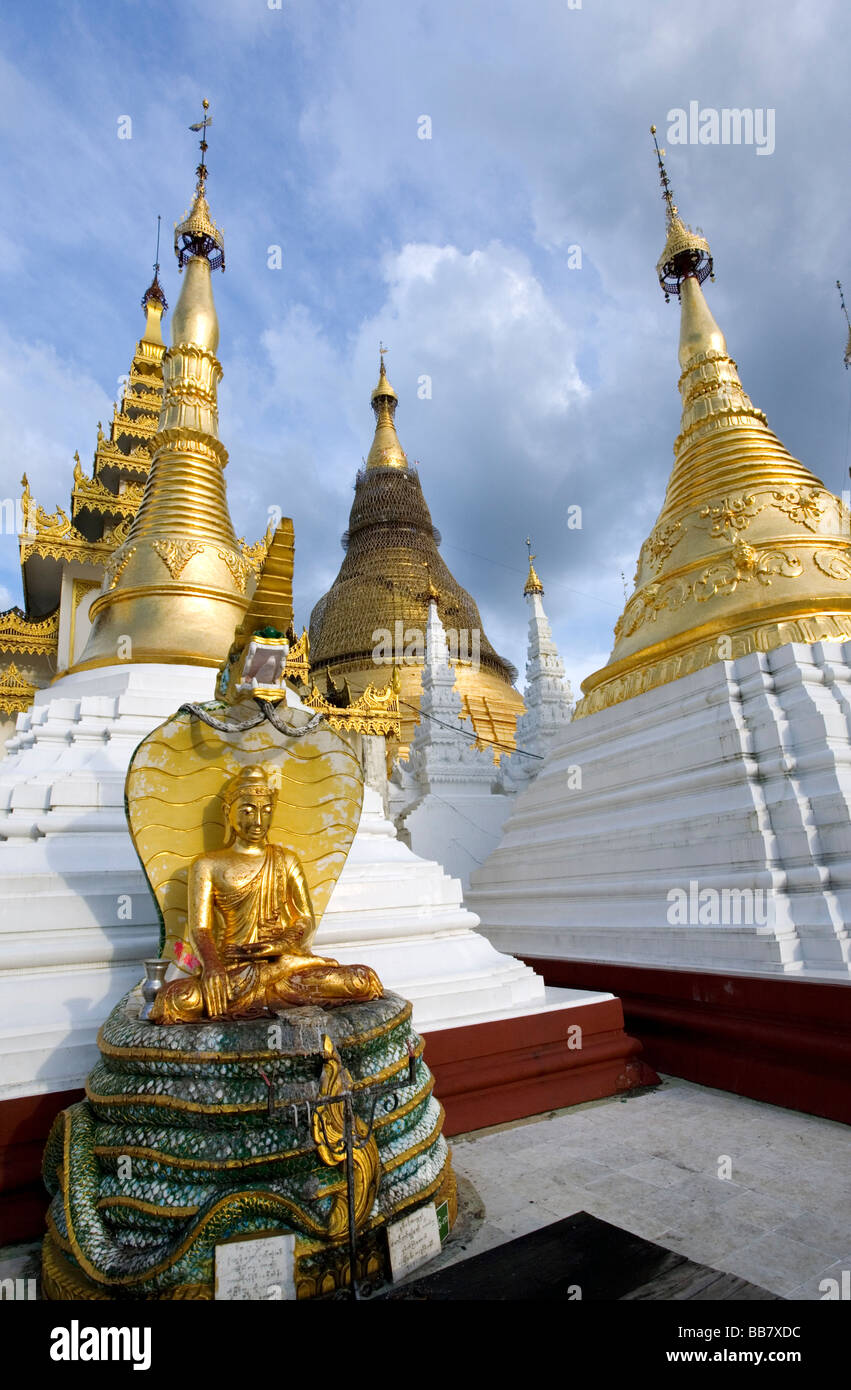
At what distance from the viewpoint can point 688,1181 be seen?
3.23m

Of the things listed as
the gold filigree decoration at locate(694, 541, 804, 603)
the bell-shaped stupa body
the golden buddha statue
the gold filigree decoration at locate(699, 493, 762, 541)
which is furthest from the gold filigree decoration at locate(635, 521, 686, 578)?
the golden buddha statue

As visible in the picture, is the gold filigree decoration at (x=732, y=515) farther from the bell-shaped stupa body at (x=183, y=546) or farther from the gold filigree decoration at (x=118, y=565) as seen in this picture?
the gold filigree decoration at (x=118, y=565)

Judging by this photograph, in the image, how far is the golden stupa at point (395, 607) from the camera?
71.1ft

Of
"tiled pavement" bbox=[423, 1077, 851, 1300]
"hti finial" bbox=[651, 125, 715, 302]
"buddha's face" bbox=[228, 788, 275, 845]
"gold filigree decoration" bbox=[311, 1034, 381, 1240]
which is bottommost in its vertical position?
"tiled pavement" bbox=[423, 1077, 851, 1300]

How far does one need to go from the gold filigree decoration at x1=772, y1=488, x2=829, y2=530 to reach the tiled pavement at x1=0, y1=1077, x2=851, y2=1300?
5079 millimetres

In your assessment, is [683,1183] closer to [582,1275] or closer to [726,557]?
[582,1275]

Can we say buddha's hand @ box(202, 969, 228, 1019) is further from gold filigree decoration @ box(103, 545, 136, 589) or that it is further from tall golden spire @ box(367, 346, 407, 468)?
tall golden spire @ box(367, 346, 407, 468)

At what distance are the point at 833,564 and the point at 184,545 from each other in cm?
584

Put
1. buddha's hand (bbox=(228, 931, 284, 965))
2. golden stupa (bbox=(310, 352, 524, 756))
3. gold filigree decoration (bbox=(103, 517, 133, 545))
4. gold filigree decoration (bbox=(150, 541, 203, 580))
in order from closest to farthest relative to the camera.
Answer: buddha's hand (bbox=(228, 931, 284, 965)) < gold filigree decoration (bbox=(150, 541, 203, 580)) < gold filigree decoration (bbox=(103, 517, 133, 545)) < golden stupa (bbox=(310, 352, 524, 756))

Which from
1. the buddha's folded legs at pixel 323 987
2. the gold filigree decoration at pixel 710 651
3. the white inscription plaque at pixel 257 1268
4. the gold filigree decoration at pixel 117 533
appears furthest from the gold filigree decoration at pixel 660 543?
the gold filigree decoration at pixel 117 533

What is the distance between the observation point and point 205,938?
2.98m

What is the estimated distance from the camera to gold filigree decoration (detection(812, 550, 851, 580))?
6383mm

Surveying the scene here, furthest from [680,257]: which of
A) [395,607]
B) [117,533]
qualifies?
[395,607]

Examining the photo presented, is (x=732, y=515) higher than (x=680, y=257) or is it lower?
lower
